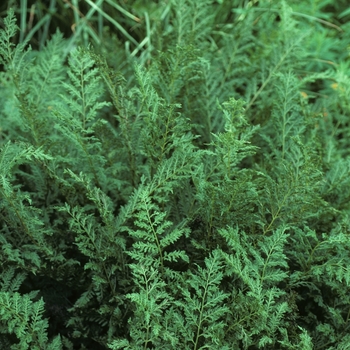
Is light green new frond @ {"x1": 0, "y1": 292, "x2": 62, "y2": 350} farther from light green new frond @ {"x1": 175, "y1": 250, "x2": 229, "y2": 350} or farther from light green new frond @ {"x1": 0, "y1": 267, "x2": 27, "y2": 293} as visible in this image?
light green new frond @ {"x1": 175, "y1": 250, "x2": 229, "y2": 350}

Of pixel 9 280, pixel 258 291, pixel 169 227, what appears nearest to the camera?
pixel 258 291

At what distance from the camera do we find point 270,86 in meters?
1.81

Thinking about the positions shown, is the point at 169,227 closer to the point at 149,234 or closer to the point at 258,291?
the point at 149,234

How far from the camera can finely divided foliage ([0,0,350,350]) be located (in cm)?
113

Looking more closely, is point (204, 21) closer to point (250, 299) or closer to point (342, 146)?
point (342, 146)

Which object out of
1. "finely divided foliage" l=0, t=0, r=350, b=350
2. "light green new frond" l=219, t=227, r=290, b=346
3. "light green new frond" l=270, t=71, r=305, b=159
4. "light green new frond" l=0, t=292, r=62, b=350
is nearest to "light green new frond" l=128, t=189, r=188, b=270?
"finely divided foliage" l=0, t=0, r=350, b=350

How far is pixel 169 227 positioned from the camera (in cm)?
134

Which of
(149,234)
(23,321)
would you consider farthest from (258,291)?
(23,321)

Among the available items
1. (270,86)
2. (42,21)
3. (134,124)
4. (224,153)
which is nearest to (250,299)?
(224,153)

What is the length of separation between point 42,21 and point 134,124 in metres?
1.56

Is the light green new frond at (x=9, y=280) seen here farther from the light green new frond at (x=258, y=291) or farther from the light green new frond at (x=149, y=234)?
the light green new frond at (x=258, y=291)

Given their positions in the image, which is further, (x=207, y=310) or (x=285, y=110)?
Answer: (x=285, y=110)

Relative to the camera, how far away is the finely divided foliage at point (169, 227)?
1131mm

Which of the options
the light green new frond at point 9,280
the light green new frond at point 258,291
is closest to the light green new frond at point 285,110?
the light green new frond at point 258,291
